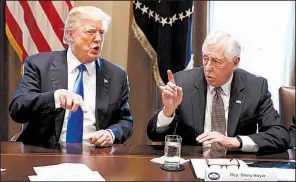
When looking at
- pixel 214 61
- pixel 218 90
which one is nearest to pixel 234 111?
pixel 218 90

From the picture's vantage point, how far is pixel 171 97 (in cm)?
226

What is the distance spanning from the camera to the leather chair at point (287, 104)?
2.96 m

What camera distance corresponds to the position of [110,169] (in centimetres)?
165

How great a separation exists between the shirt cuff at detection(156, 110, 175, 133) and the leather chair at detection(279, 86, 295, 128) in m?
1.03

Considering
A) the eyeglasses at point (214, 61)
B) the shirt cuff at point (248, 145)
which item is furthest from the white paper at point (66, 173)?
the eyeglasses at point (214, 61)

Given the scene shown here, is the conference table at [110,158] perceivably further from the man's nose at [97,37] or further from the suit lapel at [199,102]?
the man's nose at [97,37]

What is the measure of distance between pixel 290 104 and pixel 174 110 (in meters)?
1.07

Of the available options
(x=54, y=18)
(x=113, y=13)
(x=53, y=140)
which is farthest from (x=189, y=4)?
(x=53, y=140)

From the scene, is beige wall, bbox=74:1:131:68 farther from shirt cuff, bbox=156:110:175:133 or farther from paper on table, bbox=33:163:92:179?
paper on table, bbox=33:163:92:179

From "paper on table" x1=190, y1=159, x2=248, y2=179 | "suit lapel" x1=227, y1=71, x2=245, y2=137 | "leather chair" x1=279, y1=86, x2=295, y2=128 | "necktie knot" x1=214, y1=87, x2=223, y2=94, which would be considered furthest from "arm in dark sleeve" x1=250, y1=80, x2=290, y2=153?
"leather chair" x1=279, y1=86, x2=295, y2=128

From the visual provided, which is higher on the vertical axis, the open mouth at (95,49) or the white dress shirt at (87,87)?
the open mouth at (95,49)

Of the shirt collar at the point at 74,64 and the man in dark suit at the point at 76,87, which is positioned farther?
the shirt collar at the point at 74,64

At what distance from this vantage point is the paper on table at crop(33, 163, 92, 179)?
1.55m

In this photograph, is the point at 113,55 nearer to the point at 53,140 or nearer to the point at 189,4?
the point at 189,4
